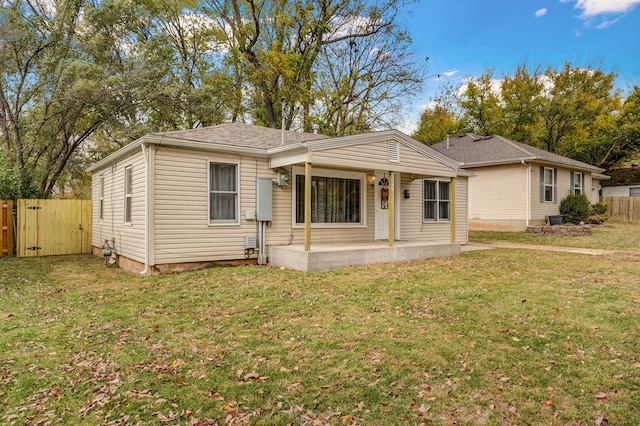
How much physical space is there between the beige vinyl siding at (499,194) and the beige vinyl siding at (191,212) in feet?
40.5

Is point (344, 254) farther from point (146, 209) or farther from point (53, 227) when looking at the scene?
point (53, 227)

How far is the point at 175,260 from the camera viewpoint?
8156 mm

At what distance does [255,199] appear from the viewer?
920 cm

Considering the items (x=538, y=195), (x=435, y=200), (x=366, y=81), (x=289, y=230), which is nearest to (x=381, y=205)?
(x=435, y=200)

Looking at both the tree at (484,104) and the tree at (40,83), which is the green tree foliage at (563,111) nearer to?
the tree at (484,104)

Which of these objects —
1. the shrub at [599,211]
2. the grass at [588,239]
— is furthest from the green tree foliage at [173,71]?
the shrub at [599,211]

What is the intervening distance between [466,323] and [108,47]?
1800cm

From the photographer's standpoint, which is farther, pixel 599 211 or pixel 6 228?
pixel 599 211

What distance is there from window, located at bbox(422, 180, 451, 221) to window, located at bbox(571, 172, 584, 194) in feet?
36.2

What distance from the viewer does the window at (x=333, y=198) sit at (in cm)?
996

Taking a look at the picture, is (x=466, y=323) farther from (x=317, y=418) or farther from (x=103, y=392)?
(x=103, y=392)

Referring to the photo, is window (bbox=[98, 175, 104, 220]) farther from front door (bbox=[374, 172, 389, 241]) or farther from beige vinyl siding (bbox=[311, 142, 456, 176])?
front door (bbox=[374, 172, 389, 241])

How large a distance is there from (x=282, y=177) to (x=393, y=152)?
2.85 meters

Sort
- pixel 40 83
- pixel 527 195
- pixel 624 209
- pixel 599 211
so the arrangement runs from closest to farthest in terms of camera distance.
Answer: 1. pixel 40 83
2. pixel 527 195
3. pixel 599 211
4. pixel 624 209
